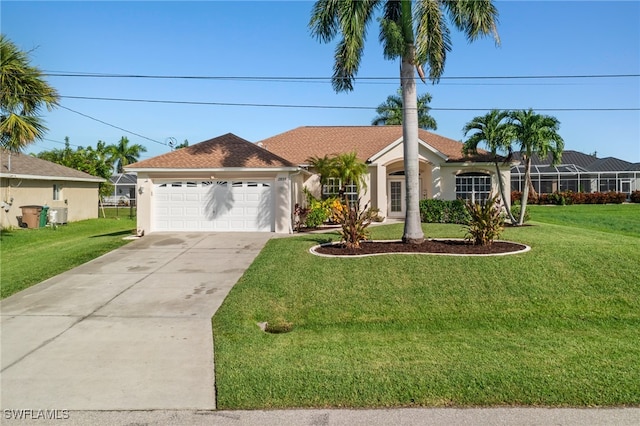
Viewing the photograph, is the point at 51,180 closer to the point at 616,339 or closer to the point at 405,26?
the point at 405,26

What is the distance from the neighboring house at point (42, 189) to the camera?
22172 millimetres

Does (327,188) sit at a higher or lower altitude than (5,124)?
lower

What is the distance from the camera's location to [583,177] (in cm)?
4331

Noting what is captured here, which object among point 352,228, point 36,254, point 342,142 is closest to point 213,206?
point 36,254

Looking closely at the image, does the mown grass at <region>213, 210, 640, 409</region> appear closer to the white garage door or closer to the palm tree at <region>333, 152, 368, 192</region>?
the white garage door

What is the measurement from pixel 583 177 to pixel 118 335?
1830 inches

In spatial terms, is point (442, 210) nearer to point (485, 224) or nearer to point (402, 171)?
point (402, 171)

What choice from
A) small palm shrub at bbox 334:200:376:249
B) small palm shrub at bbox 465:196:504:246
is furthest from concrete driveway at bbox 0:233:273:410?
small palm shrub at bbox 465:196:504:246

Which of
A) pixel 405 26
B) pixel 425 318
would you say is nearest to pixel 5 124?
pixel 405 26

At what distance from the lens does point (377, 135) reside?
24984mm

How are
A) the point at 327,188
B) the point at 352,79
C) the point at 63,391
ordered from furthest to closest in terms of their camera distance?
1. the point at 327,188
2. the point at 352,79
3. the point at 63,391

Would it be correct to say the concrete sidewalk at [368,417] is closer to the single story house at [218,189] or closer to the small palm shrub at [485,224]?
the small palm shrub at [485,224]

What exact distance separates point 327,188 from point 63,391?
17109 millimetres

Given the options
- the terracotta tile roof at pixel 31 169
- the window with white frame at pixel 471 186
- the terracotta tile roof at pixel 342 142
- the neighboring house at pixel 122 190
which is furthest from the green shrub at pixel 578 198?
the neighboring house at pixel 122 190
